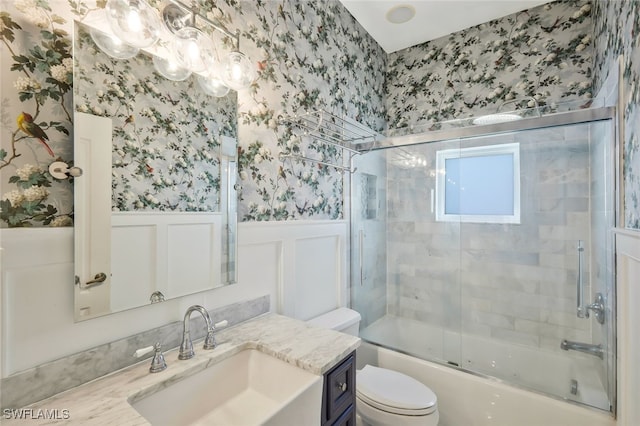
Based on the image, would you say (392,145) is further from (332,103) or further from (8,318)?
(8,318)

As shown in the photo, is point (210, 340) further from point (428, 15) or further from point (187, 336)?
point (428, 15)

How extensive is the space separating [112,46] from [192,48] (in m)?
0.27

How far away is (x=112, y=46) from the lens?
0.93 metres

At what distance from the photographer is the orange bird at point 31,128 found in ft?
2.49

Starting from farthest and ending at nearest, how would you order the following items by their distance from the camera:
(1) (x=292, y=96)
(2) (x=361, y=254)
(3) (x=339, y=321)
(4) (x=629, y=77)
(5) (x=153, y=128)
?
(2) (x=361, y=254)
(3) (x=339, y=321)
(1) (x=292, y=96)
(4) (x=629, y=77)
(5) (x=153, y=128)

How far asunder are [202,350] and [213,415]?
217 mm

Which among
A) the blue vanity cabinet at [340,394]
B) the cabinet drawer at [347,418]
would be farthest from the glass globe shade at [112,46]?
the cabinet drawer at [347,418]

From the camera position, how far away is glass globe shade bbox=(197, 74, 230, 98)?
1185mm

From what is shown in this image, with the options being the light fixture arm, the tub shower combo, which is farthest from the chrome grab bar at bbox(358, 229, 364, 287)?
the light fixture arm

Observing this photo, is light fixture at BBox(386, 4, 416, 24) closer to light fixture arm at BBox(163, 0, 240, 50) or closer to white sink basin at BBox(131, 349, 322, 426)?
light fixture arm at BBox(163, 0, 240, 50)

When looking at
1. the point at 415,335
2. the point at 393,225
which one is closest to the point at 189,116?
the point at 393,225

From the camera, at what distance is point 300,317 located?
168cm

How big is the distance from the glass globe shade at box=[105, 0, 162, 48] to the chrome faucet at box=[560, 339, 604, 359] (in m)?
2.76

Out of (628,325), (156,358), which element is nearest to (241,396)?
(156,358)
